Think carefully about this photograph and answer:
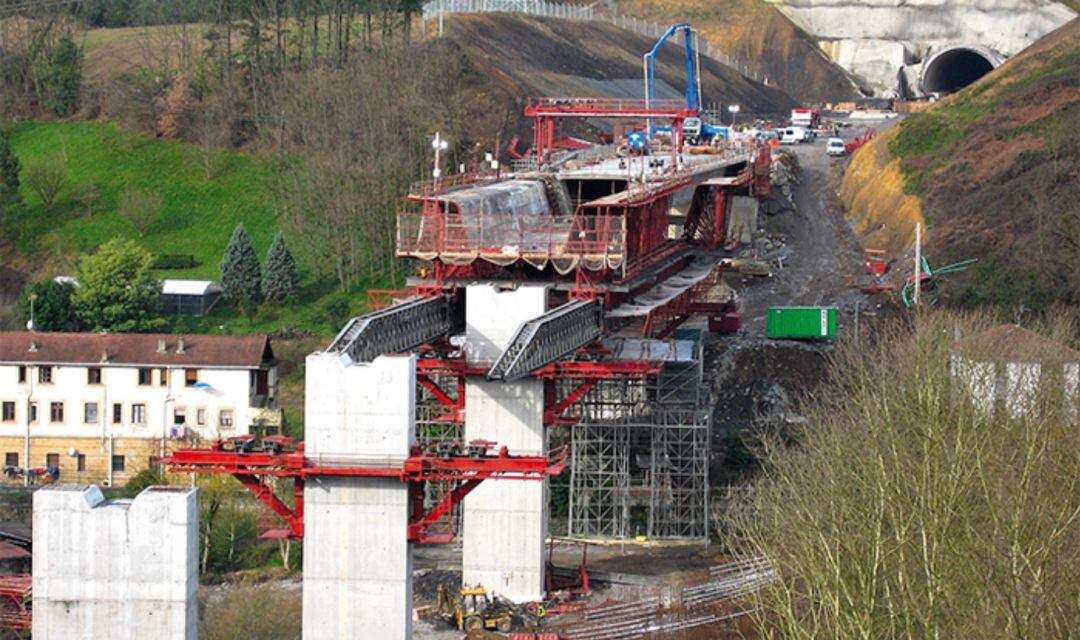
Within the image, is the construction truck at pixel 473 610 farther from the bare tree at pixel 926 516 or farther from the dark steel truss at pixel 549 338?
the bare tree at pixel 926 516

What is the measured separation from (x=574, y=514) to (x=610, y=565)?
508 centimetres

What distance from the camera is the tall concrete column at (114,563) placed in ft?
130

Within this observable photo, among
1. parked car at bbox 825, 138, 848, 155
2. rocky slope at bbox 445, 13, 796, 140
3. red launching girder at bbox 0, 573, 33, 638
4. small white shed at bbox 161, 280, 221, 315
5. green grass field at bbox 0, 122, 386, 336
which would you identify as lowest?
red launching girder at bbox 0, 573, 33, 638

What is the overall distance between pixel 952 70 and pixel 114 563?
5004 inches

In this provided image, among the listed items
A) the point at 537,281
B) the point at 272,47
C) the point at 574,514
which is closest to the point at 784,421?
the point at 574,514

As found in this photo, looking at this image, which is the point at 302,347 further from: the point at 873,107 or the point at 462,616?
the point at 873,107

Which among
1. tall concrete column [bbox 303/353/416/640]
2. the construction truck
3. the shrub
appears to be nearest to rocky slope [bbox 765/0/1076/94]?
the shrub

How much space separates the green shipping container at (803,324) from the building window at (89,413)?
25.3 m

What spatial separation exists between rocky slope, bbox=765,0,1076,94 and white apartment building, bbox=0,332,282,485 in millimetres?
94181

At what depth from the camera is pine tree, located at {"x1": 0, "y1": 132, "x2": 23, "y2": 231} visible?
93500 millimetres

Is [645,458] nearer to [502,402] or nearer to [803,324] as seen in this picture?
[502,402]

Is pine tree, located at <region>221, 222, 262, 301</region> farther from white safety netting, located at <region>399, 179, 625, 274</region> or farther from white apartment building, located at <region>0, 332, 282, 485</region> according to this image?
white safety netting, located at <region>399, 179, 625, 274</region>

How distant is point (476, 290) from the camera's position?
2293 inches

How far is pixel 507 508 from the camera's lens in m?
57.0
